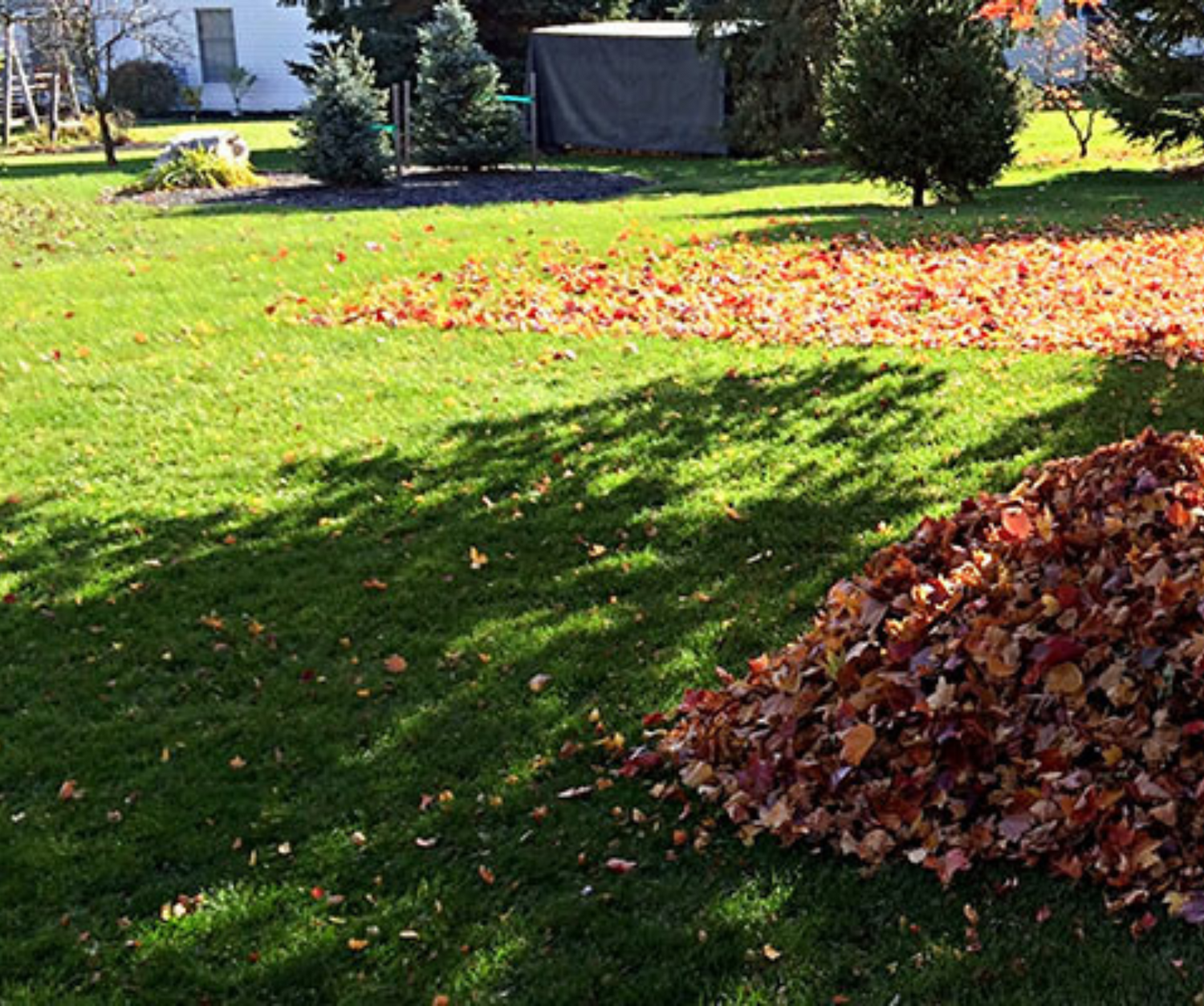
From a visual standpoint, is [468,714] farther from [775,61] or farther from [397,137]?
[775,61]

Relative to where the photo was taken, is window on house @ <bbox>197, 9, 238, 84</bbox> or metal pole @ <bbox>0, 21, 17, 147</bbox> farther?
window on house @ <bbox>197, 9, 238, 84</bbox>

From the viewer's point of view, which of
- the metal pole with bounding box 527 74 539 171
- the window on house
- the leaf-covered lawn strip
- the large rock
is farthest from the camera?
the window on house

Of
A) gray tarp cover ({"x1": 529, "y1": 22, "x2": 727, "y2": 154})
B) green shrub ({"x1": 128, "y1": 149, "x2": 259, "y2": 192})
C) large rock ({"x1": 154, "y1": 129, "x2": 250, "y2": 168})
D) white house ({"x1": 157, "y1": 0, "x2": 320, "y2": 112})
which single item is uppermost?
white house ({"x1": 157, "y1": 0, "x2": 320, "y2": 112})

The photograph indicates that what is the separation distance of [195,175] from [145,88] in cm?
1975

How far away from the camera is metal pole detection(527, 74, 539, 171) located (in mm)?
22703

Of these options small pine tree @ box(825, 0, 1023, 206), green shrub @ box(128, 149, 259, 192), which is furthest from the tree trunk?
small pine tree @ box(825, 0, 1023, 206)

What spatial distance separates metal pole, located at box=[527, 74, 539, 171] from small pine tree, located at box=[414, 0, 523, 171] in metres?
0.50

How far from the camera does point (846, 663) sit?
4.08 m

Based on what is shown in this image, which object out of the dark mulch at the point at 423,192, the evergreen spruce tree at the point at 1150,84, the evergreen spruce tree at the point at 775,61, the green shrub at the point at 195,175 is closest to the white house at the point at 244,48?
the dark mulch at the point at 423,192

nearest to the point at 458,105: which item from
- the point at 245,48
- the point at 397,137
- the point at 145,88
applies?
the point at 397,137

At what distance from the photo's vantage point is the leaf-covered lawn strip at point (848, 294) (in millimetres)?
8609

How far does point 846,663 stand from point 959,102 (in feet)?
38.7

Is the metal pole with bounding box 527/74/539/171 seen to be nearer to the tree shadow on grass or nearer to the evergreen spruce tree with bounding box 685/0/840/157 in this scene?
the evergreen spruce tree with bounding box 685/0/840/157

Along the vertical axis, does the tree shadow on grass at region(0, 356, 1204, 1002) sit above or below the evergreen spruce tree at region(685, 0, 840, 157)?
below
